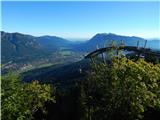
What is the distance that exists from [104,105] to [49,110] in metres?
26.7

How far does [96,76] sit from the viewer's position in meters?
44.2

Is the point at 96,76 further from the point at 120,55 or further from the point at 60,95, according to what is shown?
the point at 60,95

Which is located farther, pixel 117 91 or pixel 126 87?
pixel 117 91

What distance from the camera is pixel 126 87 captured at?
3988 centimetres

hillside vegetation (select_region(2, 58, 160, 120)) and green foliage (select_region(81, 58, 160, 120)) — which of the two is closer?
green foliage (select_region(81, 58, 160, 120))

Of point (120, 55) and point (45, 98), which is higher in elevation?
point (120, 55)

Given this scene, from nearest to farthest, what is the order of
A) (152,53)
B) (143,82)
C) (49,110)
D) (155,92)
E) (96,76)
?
(143,82) → (155,92) → (96,76) → (152,53) → (49,110)

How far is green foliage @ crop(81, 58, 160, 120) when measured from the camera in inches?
1528

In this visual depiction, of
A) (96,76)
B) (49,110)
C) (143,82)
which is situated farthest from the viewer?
(49,110)

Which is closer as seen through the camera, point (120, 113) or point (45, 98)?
point (120, 113)

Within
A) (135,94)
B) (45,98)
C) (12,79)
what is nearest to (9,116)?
(12,79)

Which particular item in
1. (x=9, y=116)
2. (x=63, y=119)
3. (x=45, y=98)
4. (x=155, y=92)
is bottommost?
(x=63, y=119)

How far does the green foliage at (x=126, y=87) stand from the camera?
3881cm

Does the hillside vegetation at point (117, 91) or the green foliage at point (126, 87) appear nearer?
the green foliage at point (126, 87)
